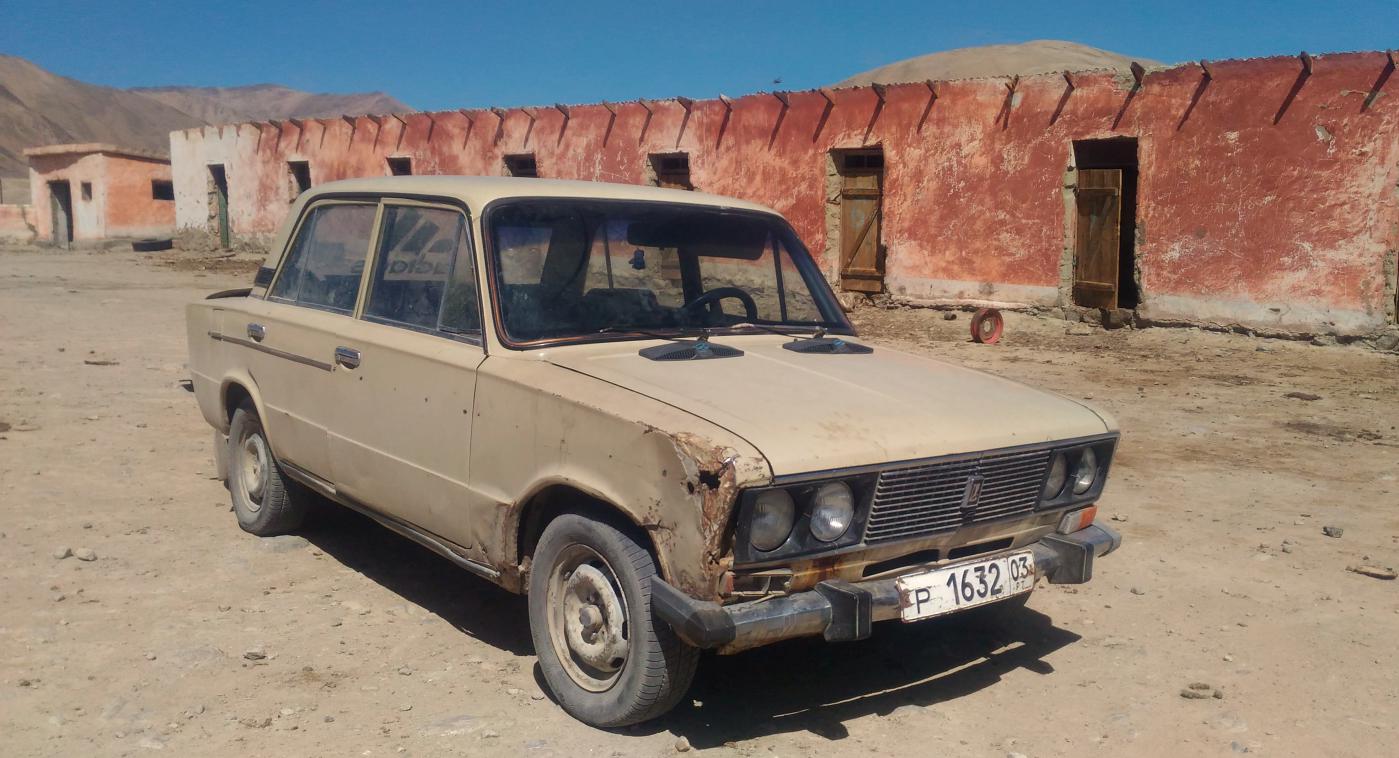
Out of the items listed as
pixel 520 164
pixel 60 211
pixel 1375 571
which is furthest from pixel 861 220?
pixel 60 211

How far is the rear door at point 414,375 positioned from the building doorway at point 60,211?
1276 inches

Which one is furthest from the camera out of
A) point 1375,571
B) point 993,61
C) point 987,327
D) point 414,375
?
point 993,61

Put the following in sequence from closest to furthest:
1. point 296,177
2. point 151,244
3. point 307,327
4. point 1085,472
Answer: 1. point 1085,472
2. point 307,327
3. point 296,177
4. point 151,244

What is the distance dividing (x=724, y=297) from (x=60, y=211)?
110ft

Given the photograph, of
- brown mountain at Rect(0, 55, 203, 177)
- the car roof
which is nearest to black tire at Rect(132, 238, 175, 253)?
the car roof

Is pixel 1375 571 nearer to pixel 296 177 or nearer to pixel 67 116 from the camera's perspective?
pixel 296 177

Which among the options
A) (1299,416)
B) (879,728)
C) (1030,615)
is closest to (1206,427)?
(1299,416)

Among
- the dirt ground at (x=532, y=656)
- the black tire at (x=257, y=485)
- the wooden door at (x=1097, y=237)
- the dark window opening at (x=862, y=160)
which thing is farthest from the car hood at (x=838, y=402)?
the dark window opening at (x=862, y=160)

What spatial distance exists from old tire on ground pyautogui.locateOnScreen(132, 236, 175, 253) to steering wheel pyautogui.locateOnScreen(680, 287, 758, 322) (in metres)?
29.4

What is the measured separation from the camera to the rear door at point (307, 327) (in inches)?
175

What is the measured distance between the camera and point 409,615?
4277mm

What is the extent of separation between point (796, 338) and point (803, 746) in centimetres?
155

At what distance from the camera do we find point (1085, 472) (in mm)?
3734

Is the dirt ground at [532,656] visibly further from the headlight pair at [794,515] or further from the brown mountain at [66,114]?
the brown mountain at [66,114]
